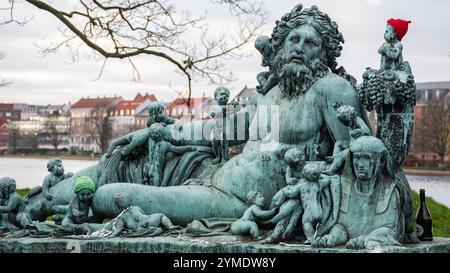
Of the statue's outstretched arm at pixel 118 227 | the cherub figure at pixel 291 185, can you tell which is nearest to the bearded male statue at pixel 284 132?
the statue's outstretched arm at pixel 118 227

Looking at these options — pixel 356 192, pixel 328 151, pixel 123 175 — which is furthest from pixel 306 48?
pixel 123 175

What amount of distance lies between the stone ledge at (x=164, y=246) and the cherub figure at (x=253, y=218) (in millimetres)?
87

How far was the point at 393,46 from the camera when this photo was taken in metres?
7.77

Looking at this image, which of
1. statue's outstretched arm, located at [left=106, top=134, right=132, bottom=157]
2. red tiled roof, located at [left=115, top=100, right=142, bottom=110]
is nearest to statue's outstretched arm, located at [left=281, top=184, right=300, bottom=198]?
statue's outstretched arm, located at [left=106, top=134, right=132, bottom=157]

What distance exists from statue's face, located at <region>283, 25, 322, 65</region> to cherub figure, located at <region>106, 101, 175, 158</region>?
1.54 metres

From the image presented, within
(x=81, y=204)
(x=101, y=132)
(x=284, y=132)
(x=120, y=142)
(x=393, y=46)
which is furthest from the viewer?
(x=101, y=132)

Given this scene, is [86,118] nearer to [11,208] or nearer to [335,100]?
[11,208]

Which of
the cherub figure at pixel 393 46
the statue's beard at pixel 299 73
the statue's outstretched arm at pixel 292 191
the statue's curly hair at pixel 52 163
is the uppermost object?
the cherub figure at pixel 393 46

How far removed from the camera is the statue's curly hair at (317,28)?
8172mm

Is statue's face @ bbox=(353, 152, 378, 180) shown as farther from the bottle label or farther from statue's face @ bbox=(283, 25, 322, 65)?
statue's face @ bbox=(283, 25, 322, 65)

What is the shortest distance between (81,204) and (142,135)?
1063 millimetres

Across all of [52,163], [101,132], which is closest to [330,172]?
[52,163]

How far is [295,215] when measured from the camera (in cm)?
733

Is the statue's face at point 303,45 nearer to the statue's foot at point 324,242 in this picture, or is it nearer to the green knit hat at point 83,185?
the statue's foot at point 324,242
